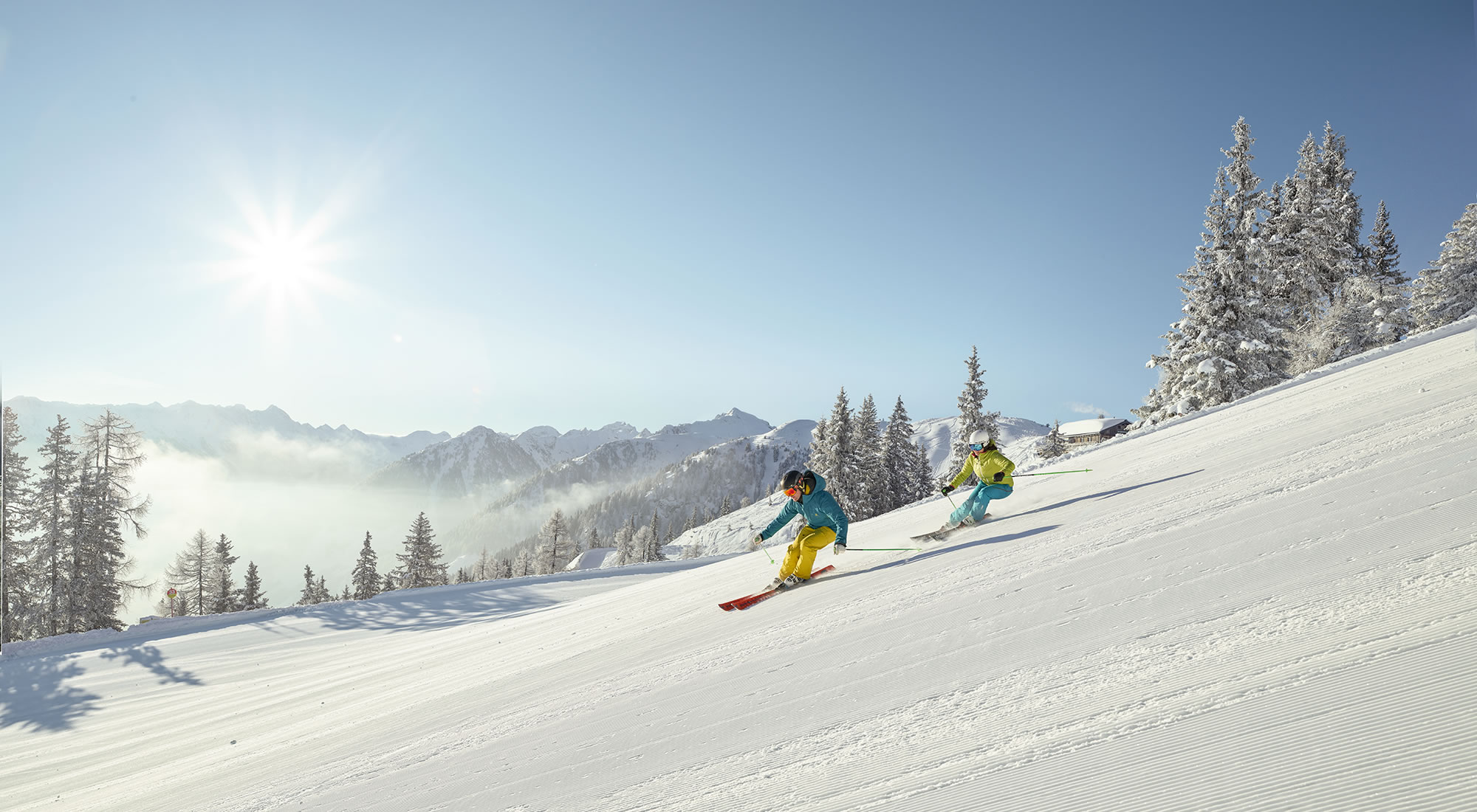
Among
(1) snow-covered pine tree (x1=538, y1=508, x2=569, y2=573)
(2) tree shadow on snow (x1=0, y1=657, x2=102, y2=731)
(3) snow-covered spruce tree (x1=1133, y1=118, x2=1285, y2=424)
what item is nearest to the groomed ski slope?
(2) tree shadow on snow (x1=0, y1=657, x2=102, y2=731)

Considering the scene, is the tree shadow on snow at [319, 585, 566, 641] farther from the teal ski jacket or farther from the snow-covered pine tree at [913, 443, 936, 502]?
the snow-covered pine tree at [913, 443, 936, 502]

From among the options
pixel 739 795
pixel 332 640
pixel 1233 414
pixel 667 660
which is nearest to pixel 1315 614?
pixel 739 795

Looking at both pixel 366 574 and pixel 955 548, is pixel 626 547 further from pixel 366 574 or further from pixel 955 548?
pixel 955 548

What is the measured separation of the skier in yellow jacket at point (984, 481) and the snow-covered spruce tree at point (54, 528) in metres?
35.2

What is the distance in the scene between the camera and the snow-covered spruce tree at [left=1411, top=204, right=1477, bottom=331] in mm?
26719

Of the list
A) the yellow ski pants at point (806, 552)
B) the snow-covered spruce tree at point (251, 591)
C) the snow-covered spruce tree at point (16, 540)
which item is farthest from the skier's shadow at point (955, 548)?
the snow-covered spruce tree at point (251, 591)

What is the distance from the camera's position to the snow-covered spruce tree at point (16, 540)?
23406 mm

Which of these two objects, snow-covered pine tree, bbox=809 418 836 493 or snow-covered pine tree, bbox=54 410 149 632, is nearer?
snow-covered pine tree, bbox=54 410 149 632

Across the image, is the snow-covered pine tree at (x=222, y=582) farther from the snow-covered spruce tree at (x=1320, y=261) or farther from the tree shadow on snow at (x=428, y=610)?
the snow-covered spruce tree at (x=1320, y=261)

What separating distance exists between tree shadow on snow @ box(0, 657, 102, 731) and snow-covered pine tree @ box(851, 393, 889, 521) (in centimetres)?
3218

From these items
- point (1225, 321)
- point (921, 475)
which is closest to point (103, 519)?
point (921, 475)

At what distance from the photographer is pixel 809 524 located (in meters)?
7.52

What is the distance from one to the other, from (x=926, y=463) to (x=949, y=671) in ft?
154

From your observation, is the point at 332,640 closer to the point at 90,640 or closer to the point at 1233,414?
the point at 90,640
